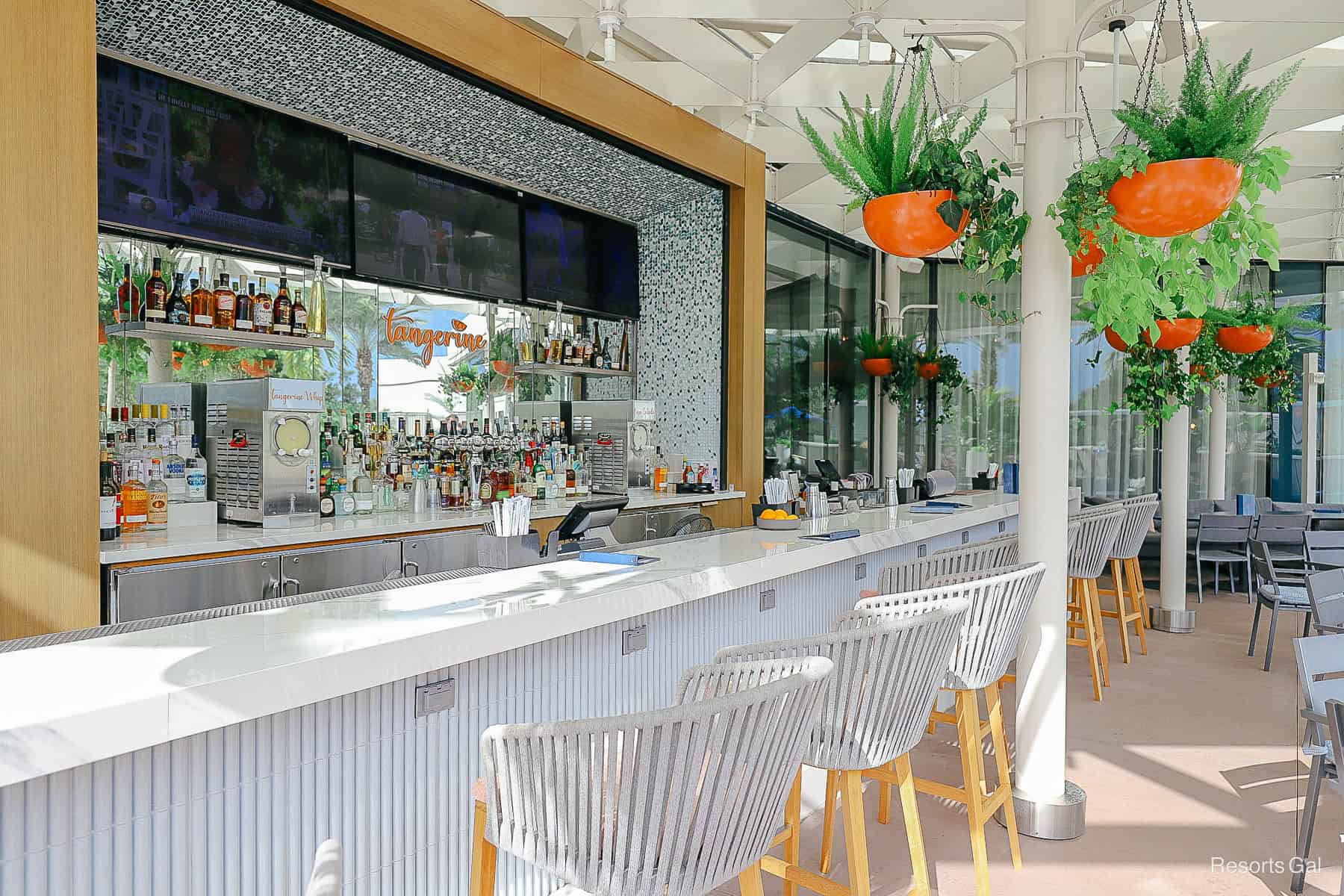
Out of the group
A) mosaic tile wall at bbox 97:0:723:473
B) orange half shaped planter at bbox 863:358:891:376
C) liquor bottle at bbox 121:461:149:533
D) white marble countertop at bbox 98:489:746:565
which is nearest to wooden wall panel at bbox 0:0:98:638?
white marble countertop at bbox 98:489:746:565

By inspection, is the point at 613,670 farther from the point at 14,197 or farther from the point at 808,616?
the point at 14,197

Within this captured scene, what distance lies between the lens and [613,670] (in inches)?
111

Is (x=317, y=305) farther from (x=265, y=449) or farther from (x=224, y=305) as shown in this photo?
(x=265, y=449)

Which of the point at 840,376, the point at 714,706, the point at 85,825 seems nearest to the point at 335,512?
the point at 85,825

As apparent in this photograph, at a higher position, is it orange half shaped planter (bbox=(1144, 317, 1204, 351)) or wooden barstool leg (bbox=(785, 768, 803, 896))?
orange half shaped planter (bbox=(1144, 317, 1204, 351))

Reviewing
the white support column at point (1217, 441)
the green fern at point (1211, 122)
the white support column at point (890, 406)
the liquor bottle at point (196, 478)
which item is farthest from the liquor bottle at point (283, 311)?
the white support column at point (1217, 441)

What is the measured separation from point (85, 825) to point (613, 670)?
1.50 metres

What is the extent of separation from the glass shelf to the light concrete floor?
3483 mm

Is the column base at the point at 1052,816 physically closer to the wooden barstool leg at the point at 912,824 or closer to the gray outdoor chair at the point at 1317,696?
the gray outdoor chair at the point at 1317,696

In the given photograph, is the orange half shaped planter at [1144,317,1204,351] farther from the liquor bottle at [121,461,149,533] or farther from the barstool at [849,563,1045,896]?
the liquor bottle at [121,461,149,533]

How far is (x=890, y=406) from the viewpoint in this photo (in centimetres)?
995

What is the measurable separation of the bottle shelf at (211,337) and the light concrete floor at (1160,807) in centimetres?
349

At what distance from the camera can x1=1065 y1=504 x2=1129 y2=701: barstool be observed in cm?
530

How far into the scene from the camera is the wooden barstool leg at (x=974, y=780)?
9.41 feet
